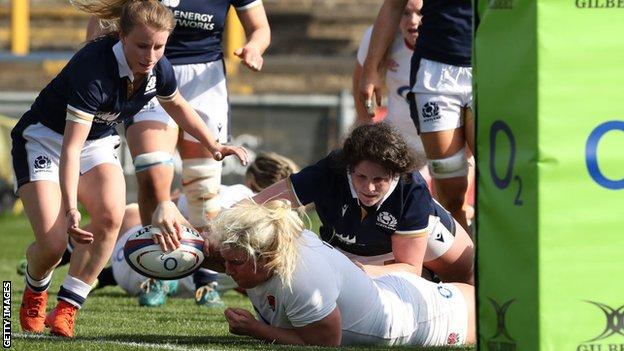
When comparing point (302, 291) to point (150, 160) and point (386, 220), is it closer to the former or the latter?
point (386, 220)

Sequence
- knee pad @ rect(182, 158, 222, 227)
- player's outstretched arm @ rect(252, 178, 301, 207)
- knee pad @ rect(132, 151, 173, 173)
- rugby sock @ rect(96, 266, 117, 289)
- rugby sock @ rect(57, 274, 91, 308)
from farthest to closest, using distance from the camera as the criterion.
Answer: rugby sock @ rect(96, 266, 117, 289) → knee pad @ rect(182, 158, 222, 227) → knee pad @ rect(132, 151, 173, 173) → player's outstretched arm @ rect(252, 178, 301, 207) → rugby sock @ rect(57, 274, 91, 308)

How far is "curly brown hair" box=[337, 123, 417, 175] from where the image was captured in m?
5.38

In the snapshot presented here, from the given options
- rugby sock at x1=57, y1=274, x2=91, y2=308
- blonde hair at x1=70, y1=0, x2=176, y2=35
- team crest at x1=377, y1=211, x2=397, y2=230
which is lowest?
rugby sock at x1=57, y1=274, x2=91, y2=308

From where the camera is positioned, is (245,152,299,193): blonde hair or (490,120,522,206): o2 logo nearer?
(490,120,522,206): o2 logo

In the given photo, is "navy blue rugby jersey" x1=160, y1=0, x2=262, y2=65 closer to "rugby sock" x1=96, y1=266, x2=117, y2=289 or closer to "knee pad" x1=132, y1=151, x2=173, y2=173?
"knee pad" x1=132, y1=151, x2=173, y2=173

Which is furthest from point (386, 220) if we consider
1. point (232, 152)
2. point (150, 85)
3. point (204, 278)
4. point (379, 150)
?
point (204, 278)

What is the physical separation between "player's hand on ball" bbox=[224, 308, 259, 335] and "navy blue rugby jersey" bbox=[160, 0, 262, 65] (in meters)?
2.36

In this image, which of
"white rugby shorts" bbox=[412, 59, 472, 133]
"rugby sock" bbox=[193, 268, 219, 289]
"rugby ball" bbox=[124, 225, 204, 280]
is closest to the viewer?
"rugby ball" bbox=[124, 225, 204, 280]

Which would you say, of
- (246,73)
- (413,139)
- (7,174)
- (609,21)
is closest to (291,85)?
(246,73)

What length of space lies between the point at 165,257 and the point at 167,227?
13 centimetres

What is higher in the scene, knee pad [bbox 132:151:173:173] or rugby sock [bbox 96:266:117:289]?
knee pad [bbox 132:151:173:173]

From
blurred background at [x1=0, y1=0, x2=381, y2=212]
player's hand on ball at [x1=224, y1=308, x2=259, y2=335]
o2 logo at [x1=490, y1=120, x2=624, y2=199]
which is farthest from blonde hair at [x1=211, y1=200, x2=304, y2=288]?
blurred background at [x1=0, y1=0, x2=381, y2=212]

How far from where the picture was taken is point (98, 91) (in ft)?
17.6

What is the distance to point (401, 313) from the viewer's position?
5246 mm
